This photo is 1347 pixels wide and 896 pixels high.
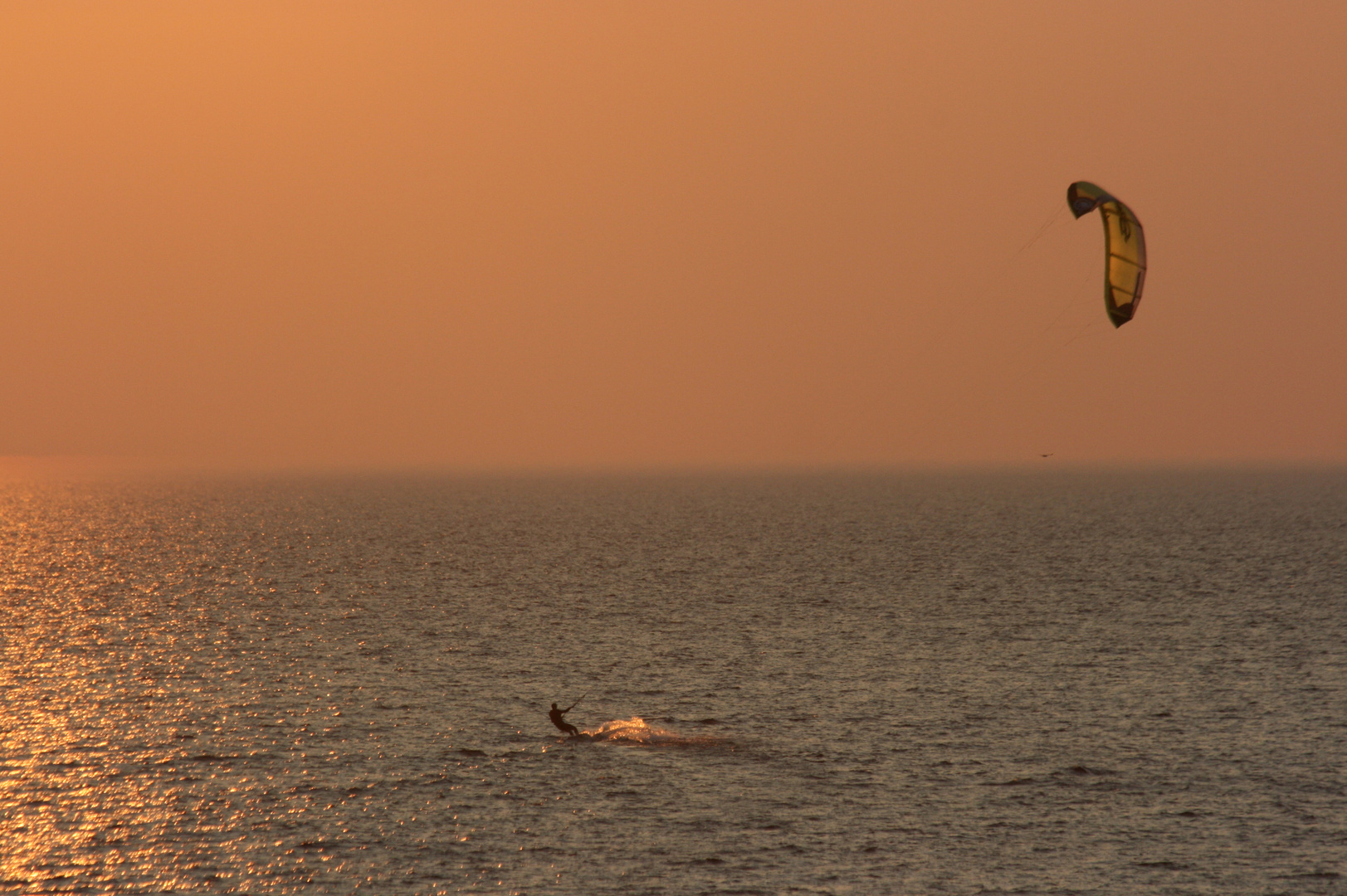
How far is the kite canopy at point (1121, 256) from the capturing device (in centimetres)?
4875

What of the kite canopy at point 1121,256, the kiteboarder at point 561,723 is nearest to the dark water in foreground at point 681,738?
the kiteboarder at point 561,723

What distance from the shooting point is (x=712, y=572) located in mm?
111812

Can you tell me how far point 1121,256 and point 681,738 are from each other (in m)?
24.9

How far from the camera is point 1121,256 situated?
162ft

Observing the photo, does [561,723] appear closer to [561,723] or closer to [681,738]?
[561,723]

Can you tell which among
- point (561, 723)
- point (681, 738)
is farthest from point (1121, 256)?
point (561, 723)

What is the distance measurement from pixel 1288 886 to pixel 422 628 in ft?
179

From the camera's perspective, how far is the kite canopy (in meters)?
48.8

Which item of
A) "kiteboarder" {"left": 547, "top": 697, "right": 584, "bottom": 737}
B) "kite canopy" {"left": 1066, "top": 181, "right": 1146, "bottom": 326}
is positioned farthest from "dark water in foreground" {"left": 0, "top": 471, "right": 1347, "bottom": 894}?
"kite canopy" {"left": 1066, "top": 181, "right": 1146, "bottom": 326}

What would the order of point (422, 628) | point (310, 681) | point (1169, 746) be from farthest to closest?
1. point (422, 628)
2. point (310, 681)
3. point (1169, 746)

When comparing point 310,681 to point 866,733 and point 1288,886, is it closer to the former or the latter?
point 866,733

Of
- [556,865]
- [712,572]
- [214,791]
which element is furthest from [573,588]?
[556,865]

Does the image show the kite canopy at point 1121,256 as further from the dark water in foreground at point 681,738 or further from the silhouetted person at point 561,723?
the silhouetted person at point 561,723

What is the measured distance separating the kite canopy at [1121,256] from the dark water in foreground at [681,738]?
53.5 ft
